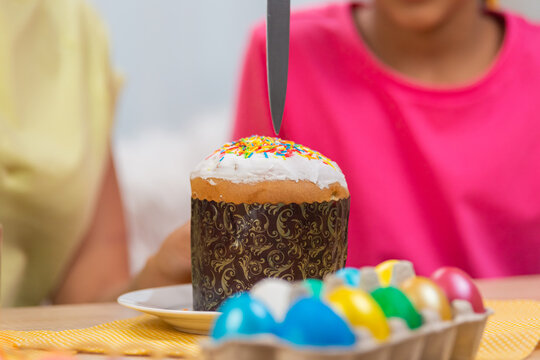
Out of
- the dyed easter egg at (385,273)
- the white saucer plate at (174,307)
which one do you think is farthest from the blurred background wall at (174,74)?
the dyed easter egg at (385,273)

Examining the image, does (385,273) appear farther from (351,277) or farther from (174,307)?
(174,307)

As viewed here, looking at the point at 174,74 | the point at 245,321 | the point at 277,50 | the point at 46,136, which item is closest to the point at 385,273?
the point at 245,321

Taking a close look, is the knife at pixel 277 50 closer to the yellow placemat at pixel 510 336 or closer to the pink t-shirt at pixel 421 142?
the yellow placemat at pixel 510 336

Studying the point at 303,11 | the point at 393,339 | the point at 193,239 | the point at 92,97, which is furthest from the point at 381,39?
the point at 393,339

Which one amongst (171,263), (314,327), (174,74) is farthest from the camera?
(174,74)

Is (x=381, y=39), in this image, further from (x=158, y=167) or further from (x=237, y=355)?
(x=237, y=355)
